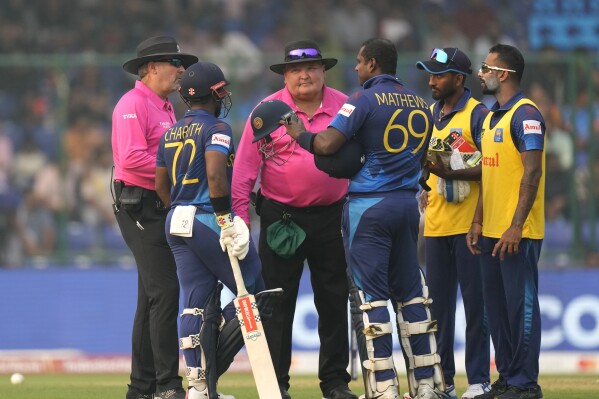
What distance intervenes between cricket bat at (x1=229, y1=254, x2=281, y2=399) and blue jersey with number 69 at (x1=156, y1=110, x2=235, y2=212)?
1.93 feet

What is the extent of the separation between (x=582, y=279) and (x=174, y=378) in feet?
23.7

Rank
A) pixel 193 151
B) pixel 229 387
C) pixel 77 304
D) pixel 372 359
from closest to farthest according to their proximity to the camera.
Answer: pixel 372 359, pixel 193 151, pixel 229 387, pixel 77 304

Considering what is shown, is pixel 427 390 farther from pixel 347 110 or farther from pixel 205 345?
pixel 347 110

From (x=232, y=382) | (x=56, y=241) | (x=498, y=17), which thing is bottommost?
(x=232, y=382)

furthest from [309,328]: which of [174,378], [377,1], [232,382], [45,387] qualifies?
[377,1]

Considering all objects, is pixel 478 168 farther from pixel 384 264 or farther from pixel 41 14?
pixel 41 14

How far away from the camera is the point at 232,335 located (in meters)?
8.61

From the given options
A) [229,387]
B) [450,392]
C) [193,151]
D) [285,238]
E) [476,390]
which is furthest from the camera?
[229,387]

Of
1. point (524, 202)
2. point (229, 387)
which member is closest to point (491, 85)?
point (524, 202)

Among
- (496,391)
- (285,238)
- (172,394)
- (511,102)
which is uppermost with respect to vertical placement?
(511,102)

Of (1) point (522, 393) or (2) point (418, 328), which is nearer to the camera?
(2) point (418, 328)

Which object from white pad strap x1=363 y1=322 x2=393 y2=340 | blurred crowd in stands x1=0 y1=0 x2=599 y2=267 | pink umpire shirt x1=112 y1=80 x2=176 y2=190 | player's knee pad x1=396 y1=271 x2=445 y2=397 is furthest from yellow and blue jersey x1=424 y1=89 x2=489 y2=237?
blurred crowd in stands x1=0 y1=0 x2=599 y2=267

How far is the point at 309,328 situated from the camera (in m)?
14.9

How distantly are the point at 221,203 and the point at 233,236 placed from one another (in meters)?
0.24
